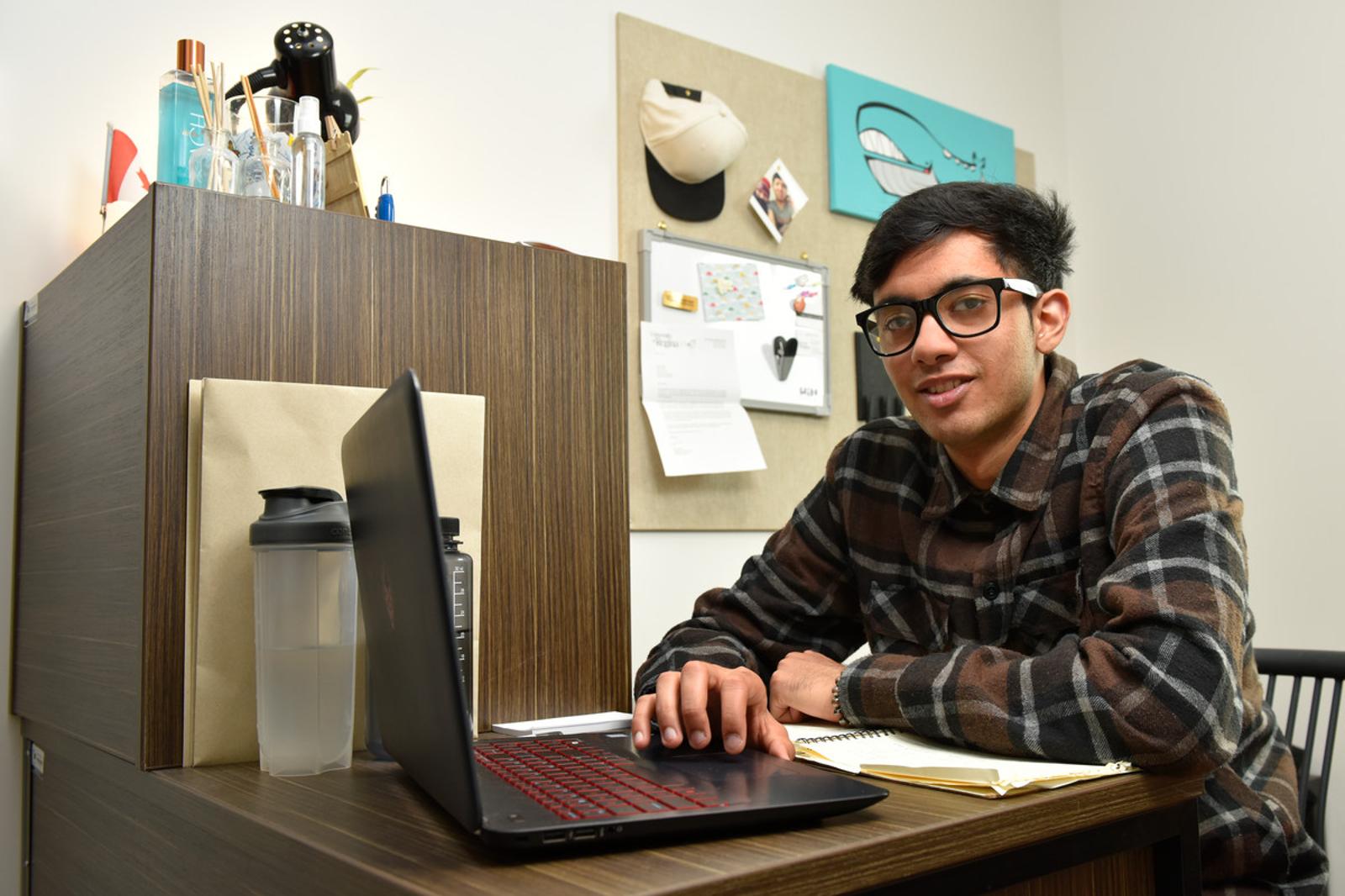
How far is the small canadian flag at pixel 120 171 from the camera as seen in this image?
1324 mm

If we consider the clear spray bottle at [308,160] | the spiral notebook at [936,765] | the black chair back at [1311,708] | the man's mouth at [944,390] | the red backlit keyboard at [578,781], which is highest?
the clear spray bottle at [308,160]

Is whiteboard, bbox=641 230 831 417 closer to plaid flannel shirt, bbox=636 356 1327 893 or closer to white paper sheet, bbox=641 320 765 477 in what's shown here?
white paper sheet, bbox=641 320 765 477

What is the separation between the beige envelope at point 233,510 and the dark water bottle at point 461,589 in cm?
9

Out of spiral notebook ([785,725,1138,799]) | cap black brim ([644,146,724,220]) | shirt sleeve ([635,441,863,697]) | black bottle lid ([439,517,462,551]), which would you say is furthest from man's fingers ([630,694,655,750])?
cap black brim ([644,146,724,220])

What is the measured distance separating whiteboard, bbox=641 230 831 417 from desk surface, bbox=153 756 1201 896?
4.39ft

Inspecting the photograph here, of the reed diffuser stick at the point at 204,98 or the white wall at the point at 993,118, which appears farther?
the white wall at the point at 993,118

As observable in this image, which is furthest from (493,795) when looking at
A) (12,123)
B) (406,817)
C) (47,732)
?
(12,123)

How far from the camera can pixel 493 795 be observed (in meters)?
0.63

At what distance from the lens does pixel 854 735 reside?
938 mm

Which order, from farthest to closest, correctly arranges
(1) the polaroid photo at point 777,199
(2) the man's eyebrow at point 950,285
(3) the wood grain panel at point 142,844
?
1. (1) the polaroid photo at point 777,199
2. (2) the man's eyebrow at point 950,285
3. (3) the wood grain panel at point 142,844

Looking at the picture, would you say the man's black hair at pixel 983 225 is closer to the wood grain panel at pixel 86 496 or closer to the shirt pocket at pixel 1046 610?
the shirt pocket at pixel 1046 610

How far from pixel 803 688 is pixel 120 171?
3.46 ft

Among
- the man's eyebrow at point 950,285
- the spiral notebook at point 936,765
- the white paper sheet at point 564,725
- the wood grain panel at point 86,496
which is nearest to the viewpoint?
the spiral notebook at point 936,765

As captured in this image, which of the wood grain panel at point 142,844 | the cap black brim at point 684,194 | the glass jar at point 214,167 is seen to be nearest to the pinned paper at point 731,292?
the cap black brim at point 684,194
